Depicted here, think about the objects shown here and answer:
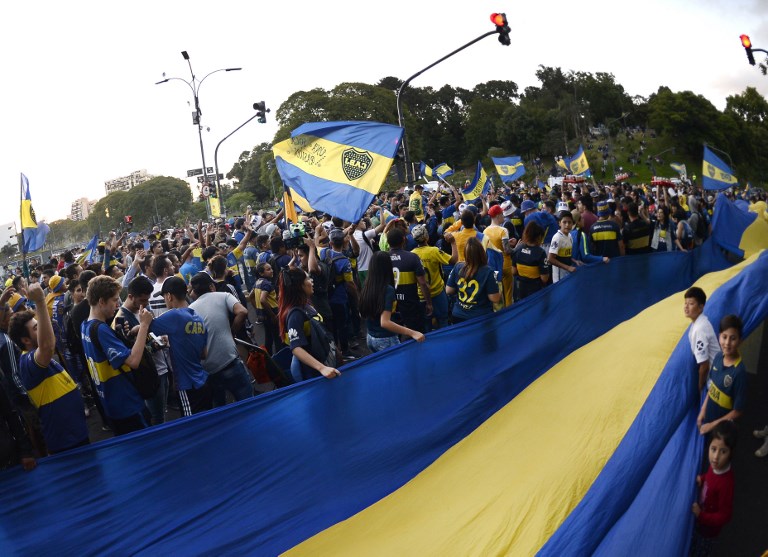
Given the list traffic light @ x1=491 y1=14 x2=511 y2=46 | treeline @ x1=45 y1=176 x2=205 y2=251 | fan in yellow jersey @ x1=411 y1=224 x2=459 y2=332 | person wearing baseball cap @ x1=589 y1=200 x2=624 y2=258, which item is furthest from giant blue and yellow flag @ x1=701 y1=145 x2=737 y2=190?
treeline @ x1=45 y1=176 x2=205 y2=251

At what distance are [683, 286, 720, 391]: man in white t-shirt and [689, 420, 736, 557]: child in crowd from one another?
3.16 ft

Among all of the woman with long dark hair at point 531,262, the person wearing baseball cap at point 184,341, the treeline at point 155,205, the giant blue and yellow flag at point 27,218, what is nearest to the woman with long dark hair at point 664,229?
the woman with long dark hair at point 531,262

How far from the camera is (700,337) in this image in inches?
195

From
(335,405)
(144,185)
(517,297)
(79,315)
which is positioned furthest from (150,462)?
(144,185)

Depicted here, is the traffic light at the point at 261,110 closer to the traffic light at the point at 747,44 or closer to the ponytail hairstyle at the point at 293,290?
the traffic light at the point at 747,44

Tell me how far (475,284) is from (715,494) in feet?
9.47

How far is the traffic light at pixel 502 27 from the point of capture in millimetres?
15258

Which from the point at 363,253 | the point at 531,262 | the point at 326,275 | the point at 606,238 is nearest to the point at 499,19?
the point at 606,238

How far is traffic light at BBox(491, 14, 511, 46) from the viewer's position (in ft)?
Answer: 50.1

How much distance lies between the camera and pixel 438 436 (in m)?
4.55

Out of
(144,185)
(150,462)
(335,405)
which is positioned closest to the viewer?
(150,462)

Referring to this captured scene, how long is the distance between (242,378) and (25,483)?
2.41 m

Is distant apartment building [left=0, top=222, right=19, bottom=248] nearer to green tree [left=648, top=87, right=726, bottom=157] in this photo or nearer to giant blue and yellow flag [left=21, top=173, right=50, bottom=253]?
giant blue and yellow flag [left=21, top=173, right=50, bottom=253]

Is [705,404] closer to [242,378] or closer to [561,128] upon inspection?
[242,378]
